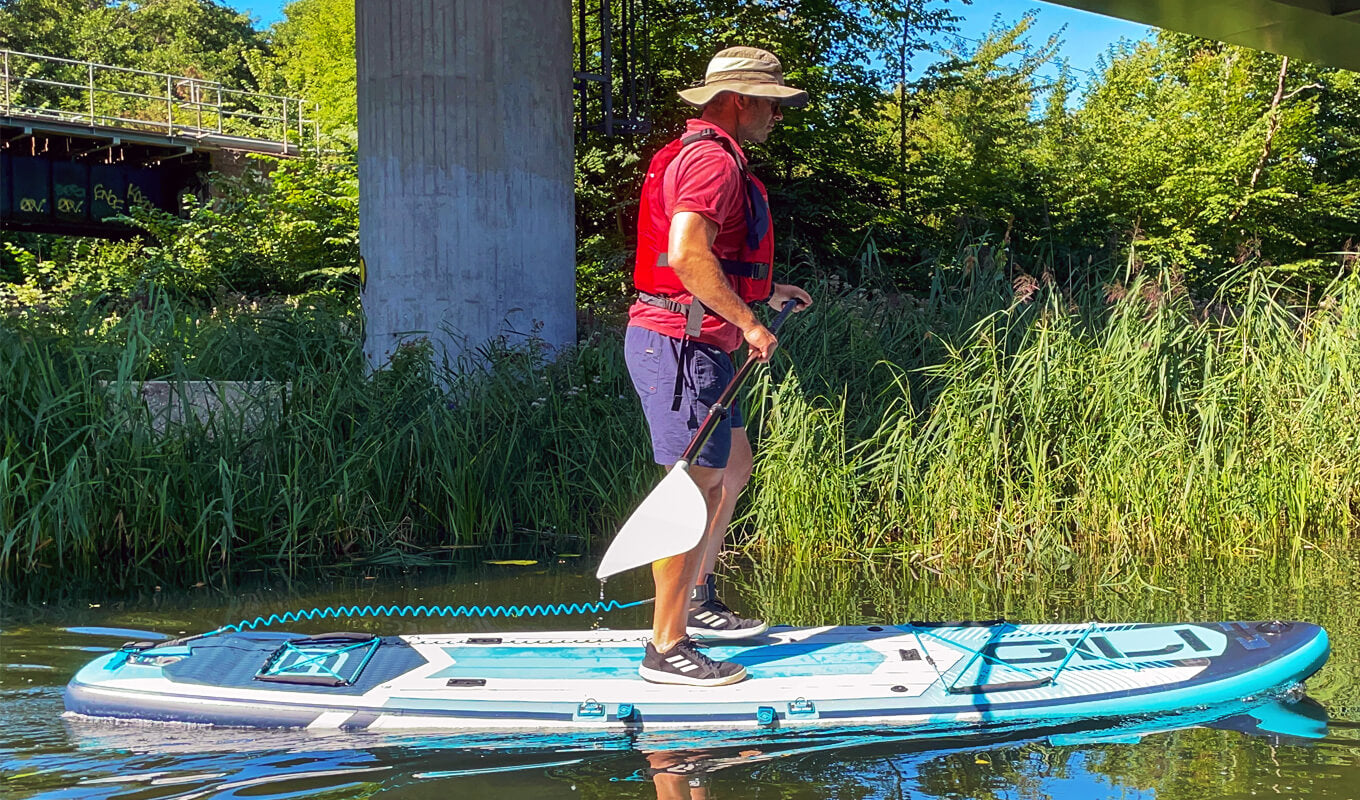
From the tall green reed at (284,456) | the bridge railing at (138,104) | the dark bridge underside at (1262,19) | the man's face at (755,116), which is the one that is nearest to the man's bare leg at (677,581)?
the man's face at (755,116)

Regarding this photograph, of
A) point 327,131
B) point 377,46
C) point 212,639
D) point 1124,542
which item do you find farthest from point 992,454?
point 327,131

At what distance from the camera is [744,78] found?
360 cm

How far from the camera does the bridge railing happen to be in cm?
2819

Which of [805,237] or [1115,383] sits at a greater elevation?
[805,237]

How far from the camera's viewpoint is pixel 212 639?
13.3 feet

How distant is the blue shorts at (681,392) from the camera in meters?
3.64

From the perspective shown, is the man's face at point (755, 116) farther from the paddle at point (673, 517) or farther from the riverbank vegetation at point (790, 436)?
the riverbank vegetation at point (790, 436)

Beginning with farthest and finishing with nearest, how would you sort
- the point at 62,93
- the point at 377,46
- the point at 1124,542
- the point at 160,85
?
the point at 160,85
the point at 62,93
the point at 377,46
the point at 1124,542

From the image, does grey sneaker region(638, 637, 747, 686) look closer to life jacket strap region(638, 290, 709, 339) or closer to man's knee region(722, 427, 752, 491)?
man's knee region(722, 427, 752, 491)

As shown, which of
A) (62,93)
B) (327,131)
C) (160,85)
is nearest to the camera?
(327,131)

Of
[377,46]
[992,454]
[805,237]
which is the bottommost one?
[992,454]

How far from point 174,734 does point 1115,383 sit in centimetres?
459

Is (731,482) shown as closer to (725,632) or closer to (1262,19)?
(725,632)

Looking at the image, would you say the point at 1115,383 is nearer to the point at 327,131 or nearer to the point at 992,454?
the point at 992,454
